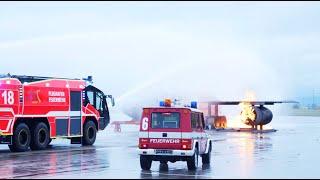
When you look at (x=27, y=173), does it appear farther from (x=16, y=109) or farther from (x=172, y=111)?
(x=16, y=109)

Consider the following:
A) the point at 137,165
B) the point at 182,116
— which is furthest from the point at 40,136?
the point at 182,116

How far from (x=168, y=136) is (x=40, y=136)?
11.2m

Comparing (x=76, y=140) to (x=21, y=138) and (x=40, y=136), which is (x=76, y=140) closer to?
(x=40, y=136)

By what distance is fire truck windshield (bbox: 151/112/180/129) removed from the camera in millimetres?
20062

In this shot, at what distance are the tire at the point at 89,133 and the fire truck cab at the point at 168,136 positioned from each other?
42.7 ft

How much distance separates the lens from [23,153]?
27.2 metres

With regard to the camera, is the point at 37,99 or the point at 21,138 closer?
the point at 21,138

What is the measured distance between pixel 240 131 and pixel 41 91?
27.7 metres

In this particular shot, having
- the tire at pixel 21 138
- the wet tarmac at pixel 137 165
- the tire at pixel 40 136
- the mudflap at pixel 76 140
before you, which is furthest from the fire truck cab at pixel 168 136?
the mudflap at pixel 76 140

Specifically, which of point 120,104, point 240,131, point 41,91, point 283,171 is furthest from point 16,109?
point 120,104

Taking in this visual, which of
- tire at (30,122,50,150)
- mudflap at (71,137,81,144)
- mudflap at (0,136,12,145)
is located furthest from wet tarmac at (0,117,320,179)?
mudflap at (71,137,81,144)

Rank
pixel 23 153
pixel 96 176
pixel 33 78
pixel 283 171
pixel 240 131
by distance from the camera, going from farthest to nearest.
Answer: pixel 240 131 → pixel 33 78 → pixel 23 153 → pixel 283 171 → pixel 96 176

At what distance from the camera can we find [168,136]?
19.8 meters

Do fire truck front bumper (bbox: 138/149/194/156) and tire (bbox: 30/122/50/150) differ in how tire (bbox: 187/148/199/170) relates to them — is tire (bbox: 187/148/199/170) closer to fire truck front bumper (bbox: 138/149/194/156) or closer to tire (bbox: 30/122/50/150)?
fire truck front bumper (bbox: 138/149/194/156)
